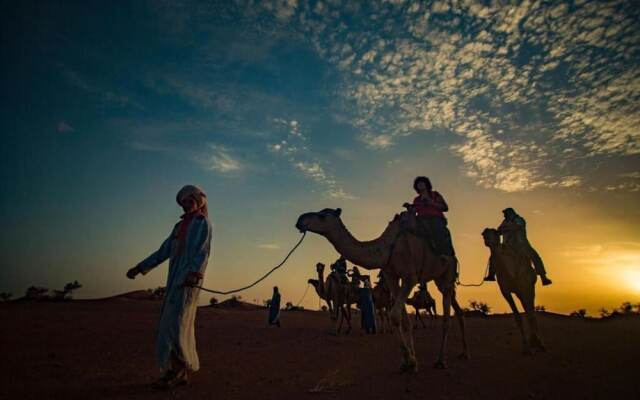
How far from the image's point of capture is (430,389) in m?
4.99

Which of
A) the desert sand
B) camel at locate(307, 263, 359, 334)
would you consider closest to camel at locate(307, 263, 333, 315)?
camel at locate(307, 263, 359, 334)

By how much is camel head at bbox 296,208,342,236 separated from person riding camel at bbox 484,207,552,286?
5257mm

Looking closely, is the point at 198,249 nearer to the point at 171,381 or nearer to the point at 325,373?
the point at 171,381

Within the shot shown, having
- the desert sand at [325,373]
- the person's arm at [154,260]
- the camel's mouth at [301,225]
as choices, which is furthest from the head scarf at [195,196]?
the desert sand at [325,373]

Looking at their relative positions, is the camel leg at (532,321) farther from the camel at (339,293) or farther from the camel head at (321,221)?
the camel at (339,293)

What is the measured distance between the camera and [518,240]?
9250mm

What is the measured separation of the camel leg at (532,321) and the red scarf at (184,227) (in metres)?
7.85

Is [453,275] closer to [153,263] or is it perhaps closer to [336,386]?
[336,386]

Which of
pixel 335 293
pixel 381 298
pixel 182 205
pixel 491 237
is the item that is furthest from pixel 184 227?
pixel 381 298

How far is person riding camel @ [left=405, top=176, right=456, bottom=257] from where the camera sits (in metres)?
6.90

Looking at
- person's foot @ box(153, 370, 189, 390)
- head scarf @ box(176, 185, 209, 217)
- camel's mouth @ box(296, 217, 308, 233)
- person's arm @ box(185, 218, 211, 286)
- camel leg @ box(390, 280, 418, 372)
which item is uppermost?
head scarf @ box(176, 185, 209, 217)

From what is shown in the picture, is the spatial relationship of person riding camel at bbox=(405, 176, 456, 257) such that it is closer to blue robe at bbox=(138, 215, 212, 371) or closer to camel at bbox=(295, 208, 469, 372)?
camel at bbox=(295, 208, 469, 372)

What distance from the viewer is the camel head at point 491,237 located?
30.7 ft

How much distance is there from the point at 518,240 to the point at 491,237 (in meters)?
0.65
